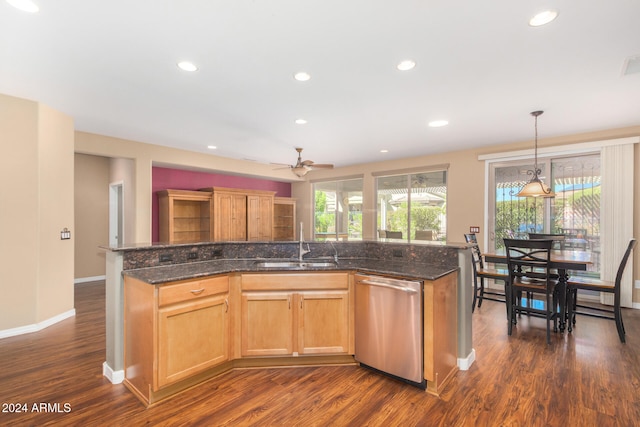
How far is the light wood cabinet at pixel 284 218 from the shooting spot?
808cm

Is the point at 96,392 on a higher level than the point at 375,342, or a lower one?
lower

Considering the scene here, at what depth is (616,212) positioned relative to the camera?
4.35 m

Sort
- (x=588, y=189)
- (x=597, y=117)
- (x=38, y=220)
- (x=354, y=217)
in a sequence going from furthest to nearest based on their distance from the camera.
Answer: (x=354, y=217)
(x=588, y=189)
(x=597, y=117)
(x=38, y=220)

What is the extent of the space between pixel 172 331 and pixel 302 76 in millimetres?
2357

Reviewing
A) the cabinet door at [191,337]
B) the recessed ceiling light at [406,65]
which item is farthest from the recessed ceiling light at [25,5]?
the recessed ceiling light at [406,65]

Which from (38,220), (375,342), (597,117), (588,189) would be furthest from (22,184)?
(588,189)

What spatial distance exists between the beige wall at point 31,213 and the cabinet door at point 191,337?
254 centimetres

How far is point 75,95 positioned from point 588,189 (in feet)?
22.8

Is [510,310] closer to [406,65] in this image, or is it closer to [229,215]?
[406,65]

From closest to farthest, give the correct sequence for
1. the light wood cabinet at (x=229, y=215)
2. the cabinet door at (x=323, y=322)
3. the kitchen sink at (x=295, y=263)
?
the cabinet door at (x=323, y=322) < the kitchen sink at (x=295, y=263) < the light wood cabinet at (x=229, y=215)

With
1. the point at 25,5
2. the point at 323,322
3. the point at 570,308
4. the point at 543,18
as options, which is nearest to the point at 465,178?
the point at 570,308

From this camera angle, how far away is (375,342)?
2.53m

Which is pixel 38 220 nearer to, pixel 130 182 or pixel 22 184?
pixel 22 184

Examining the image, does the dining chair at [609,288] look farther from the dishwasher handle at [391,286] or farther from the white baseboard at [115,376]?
the white baseboard at [115,376]
